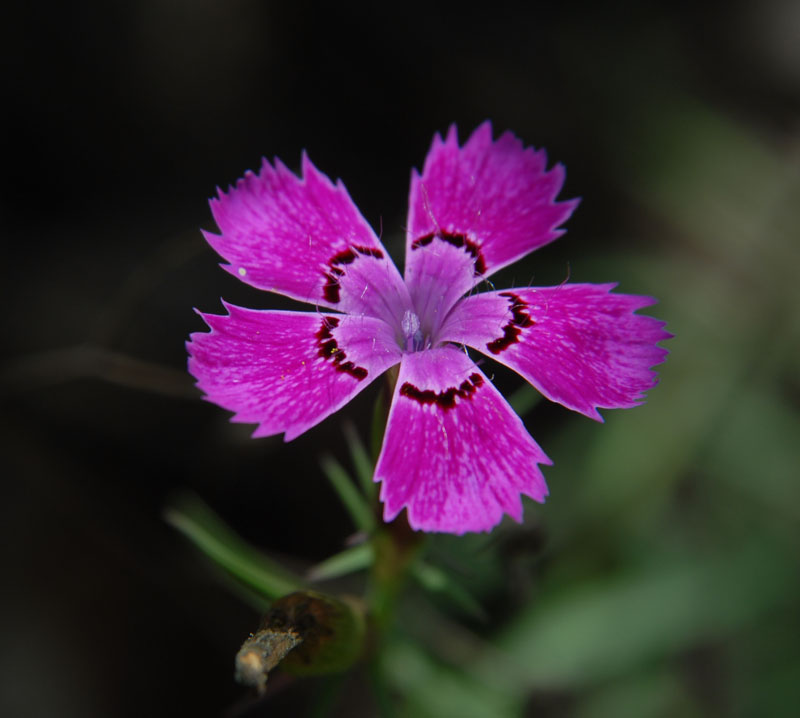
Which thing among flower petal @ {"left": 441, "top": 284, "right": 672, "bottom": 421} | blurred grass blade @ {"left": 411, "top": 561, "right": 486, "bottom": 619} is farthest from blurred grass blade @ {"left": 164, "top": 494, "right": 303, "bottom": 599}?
flower petal @ {"left": 441, "top": 284, "right": 672, "bottom": 421}

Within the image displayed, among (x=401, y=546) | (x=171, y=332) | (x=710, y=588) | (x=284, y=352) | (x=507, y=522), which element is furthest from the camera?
(x=171, y=332)

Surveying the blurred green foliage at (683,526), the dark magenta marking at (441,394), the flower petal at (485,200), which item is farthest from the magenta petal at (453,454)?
the blurred green foliage at (683,526)

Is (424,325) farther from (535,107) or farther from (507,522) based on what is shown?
(535,107)

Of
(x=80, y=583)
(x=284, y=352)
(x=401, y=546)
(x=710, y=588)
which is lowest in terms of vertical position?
(x=710, y=588)

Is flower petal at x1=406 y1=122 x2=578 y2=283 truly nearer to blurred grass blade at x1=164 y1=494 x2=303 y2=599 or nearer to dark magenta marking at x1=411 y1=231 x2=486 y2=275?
dark magenta marking at x1=411 y1=231 x2=486 y2=275

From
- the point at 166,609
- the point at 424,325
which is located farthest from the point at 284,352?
the point at 166,609

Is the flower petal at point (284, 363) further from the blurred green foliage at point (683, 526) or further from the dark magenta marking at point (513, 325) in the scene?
the blurred green foliage at point (683, 526)
